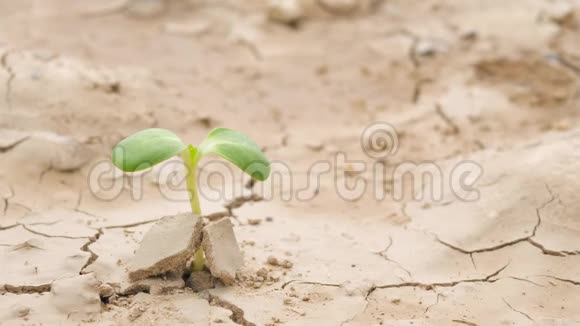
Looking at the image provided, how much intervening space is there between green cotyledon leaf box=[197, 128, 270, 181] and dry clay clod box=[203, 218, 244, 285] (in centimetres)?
29

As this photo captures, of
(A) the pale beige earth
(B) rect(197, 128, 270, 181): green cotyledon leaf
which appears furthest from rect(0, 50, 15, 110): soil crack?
(B) rect(197, 128, 270, 181): green cotyledon leaf

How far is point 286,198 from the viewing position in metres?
3.20

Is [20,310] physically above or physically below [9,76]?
below

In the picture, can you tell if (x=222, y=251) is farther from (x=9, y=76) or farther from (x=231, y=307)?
(x=9, y=76)

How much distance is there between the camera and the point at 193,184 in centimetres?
242

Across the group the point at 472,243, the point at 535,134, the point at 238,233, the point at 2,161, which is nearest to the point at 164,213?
the point at 238,233

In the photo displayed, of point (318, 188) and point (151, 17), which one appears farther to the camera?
point (151, 17)

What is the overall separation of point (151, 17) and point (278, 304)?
9.38ft

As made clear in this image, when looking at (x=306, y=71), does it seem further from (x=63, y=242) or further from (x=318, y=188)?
(x=63, y=242)

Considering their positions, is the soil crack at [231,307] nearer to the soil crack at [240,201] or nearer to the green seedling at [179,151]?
the green seedling at [179,151]

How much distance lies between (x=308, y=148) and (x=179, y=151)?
5.00 feet

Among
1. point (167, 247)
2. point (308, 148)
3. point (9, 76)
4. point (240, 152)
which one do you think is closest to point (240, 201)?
point (308, 148)

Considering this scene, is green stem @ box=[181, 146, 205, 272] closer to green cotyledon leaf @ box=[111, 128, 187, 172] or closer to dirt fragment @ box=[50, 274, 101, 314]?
green cotyledon leaf @ box=[111, 128, 187, 172]

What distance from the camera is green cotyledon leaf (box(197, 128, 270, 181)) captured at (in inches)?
86.8
